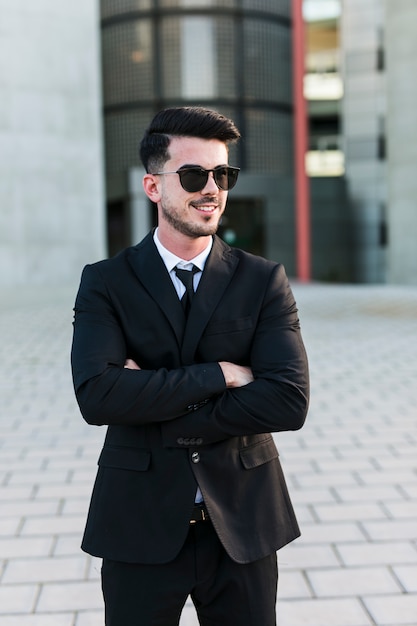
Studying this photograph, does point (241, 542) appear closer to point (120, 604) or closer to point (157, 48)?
point (120, 604)

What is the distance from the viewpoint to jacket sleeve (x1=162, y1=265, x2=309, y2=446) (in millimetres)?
1926

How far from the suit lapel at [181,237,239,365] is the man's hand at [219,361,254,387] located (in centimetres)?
9

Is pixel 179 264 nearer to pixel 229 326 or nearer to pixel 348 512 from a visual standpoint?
pixel 229 326

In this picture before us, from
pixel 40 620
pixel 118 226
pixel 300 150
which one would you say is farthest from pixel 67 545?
pixel 300 150

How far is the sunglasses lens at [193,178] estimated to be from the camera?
1901mm

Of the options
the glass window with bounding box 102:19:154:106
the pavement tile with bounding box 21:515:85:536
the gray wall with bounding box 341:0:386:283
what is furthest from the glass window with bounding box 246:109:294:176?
the pavement tile with bounding box 21:515:85:536

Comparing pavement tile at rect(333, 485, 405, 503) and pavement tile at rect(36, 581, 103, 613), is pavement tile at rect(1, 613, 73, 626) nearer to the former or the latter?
pavement tile at rect(36, 581, 103, 613)

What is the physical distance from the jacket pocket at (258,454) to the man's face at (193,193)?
1.87ft

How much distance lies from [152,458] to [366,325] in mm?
10803

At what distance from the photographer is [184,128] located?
6.18 ft

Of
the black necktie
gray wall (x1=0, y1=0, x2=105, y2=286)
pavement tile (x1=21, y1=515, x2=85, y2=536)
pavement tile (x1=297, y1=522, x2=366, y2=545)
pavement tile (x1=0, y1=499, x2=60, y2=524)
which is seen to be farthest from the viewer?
gray wall (x1=0, y1=0, x2=105, y2=286)

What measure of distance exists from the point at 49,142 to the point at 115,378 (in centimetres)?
2122

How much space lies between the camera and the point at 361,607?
122 inches

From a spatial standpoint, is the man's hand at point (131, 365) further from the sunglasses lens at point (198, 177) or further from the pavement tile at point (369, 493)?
the pavement tile at point (369, 493)
